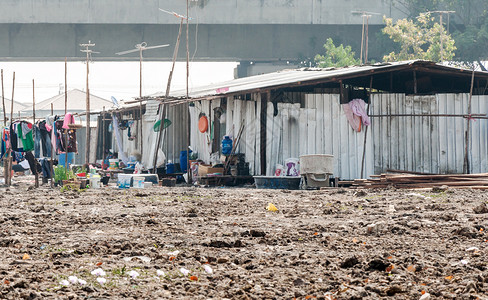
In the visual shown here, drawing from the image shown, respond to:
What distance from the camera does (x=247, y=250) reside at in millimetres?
7379

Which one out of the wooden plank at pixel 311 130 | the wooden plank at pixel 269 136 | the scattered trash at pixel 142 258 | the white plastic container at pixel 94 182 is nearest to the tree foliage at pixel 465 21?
the wooden plank at pixel 269 136

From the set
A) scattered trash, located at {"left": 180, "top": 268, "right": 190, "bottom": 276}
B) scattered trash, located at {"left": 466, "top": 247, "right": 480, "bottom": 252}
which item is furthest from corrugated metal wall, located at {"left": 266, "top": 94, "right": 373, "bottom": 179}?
scattered trash, located at {"left": 180, "top": 268, "right": 190, "bottom": 276}

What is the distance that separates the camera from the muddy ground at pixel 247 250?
18.2 feet

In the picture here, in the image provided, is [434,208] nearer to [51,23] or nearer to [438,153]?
[438,153]

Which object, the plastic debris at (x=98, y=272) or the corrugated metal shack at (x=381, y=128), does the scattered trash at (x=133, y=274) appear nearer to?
the plastic debris at (x=98, y=272)

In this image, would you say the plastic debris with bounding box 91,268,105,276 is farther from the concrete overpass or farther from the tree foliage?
the tree foliage

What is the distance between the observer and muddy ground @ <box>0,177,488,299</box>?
18.2ft

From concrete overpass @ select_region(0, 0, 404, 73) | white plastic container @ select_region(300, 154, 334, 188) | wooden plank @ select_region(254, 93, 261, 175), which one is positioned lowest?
white plastic container @ select_region(300, 154, 334, 188)

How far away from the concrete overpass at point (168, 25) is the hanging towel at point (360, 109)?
1950 centimetres

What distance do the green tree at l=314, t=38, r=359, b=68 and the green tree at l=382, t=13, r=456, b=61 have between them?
6.06ft

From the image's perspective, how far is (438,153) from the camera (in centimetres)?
1783

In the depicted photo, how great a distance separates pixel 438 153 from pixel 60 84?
73625mm

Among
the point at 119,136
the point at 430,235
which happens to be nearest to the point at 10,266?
the point at 430,235

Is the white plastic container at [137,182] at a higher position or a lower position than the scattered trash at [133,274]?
higher
